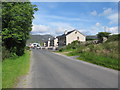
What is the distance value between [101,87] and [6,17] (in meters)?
14.5

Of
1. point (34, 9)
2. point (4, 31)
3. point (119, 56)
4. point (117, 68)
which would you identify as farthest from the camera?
point (34, 9)

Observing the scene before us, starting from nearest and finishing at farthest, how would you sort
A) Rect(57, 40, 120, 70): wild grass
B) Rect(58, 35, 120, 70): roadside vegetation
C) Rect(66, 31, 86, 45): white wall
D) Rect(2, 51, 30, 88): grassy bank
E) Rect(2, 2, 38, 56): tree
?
Rect(2, 51, 30, 88): grassy bank, Rect(57, 40, 120, 70): wild grass, Rect(58, 35, 120, 70): roadside vegetation, Rect(2, 2, 38, 56): tree, Rect(66, 31, 86, 45): white wall

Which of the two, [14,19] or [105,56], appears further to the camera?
[14,19]

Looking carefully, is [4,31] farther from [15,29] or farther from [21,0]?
[21,0]

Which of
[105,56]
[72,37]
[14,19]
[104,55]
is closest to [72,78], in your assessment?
[105,56]

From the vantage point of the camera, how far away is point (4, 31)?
16516 mm

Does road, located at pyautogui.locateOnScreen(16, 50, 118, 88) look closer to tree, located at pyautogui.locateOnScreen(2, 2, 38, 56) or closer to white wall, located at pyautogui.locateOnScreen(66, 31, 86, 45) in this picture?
tree, located at pyautogui.locateOnScreen(2, 2, 38, 56)

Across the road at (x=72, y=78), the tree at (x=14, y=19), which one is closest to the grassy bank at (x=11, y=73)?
the road at (x=72, y=78)

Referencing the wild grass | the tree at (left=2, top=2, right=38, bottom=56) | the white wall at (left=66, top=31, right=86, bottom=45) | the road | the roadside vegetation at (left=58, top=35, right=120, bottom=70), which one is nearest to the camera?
the road

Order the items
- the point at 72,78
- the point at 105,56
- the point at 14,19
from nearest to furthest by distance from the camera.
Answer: the point at 72,78 → the point at 105,56 → the point at 14,19

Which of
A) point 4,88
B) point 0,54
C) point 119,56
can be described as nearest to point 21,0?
point 0,54

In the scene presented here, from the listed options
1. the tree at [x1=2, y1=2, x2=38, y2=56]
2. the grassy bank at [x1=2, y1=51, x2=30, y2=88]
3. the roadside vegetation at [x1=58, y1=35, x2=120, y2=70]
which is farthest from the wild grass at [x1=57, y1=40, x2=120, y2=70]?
the tree at [x1=2, y1=2, x2=38, y2=56]

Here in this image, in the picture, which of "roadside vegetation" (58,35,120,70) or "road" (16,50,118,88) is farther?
"roadside vegetation" (58,35,120,70)

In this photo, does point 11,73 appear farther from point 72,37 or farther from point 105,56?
point 72,37
